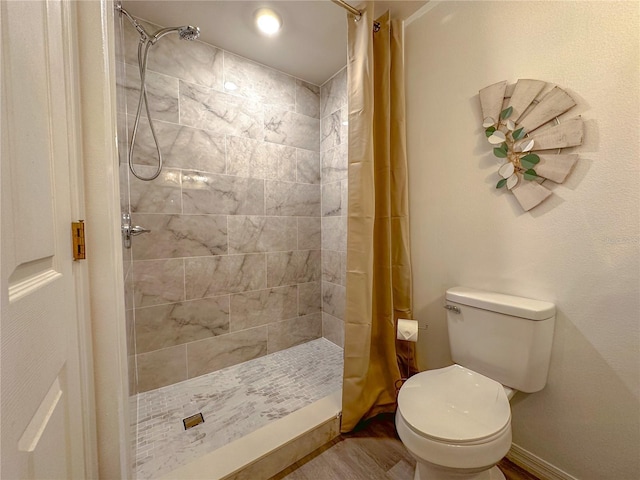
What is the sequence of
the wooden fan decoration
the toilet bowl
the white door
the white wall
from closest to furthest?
the white door < the toilet bowl < the white wall < the wooden fan decoration

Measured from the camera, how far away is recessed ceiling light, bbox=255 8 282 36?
1.48m

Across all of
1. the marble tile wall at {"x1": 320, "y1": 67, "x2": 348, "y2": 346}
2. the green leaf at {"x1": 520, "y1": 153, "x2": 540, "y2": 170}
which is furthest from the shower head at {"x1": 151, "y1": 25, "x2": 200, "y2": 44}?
the green leaf at {"x1": 520, "y1": 153, "x2": 540, "y2": 170}

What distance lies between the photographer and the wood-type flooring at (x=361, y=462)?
3.77 ft

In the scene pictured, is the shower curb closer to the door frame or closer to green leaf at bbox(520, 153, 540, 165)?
the door frame

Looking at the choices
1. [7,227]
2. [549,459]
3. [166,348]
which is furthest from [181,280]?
[549,459]

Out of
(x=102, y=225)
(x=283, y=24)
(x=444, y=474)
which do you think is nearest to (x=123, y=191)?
(x=102, y=225)

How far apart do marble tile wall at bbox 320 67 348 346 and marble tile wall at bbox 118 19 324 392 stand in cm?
5

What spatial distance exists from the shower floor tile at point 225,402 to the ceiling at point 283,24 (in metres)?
2.17

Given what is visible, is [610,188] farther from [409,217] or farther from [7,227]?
[7,227]

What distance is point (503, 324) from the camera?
3.54ft

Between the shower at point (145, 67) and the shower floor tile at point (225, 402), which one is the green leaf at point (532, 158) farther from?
the shower at point (145, 67)

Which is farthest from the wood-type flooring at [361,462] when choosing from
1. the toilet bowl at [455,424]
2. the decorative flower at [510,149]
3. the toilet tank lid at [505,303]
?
the decorative flower at [510,149]

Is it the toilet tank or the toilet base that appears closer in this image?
the toilet base

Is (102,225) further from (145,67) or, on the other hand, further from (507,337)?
(507,337)
